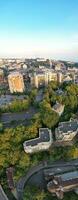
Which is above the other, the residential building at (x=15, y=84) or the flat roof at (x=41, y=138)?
the residential building at (x=15, y=84)

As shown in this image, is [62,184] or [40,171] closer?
[62,184]

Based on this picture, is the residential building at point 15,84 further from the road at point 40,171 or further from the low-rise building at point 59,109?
the road at point 40,171

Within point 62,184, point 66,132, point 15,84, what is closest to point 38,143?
point 66,132

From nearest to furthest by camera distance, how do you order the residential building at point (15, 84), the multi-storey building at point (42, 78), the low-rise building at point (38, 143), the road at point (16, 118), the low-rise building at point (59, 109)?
the low-rise building at point (38, 143) < the low-rise building at point (59, 109) < the road at point (16, 118) < the residential building at point (15, 84) < the multi-storey building at point (42, 78)

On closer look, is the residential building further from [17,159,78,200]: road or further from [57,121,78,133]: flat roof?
[17,159,78,200]: road

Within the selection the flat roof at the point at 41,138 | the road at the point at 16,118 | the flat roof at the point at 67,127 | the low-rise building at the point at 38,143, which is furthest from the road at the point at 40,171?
the road at the point at 16,118

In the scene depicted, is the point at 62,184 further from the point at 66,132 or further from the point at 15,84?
the point at 15,84
